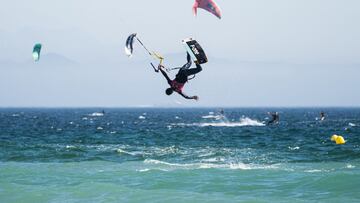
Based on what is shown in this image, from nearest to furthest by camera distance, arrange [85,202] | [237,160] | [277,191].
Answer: [85,202] → [277,191] → [237,160]

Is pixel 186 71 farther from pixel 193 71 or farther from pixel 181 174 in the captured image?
pixel 181 174

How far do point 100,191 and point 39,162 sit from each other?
36.5 ft

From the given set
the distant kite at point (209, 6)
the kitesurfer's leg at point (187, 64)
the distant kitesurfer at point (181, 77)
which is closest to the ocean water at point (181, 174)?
the distant kitesurfer at point (181, 77)

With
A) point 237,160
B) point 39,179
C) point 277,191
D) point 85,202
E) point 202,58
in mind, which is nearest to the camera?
point 202,58

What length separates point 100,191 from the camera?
21656 millimetres

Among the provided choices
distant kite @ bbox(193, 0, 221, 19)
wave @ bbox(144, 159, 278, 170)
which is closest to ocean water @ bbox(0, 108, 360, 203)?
wave @ bbox(144, 159, 278, 170)

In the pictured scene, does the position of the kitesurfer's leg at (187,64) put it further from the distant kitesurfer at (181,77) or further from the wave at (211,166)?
the wave at (211,166)

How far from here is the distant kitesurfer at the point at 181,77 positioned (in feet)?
59.4

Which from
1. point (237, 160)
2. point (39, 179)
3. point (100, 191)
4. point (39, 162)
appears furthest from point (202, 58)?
point (39, 162)

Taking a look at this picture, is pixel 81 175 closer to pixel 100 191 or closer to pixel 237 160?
pixel 100 191

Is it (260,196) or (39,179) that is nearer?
(260,196)

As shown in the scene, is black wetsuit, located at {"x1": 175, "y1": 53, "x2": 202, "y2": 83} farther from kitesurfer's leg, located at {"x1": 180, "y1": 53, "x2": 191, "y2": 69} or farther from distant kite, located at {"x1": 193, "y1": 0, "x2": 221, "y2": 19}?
distant kite, located at {"x1": 193, "y1": 0, "x2": 221, "y2": 19}

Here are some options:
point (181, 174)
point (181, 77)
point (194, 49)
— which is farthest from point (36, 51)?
point (194, 49)

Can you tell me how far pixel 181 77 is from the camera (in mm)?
18500
